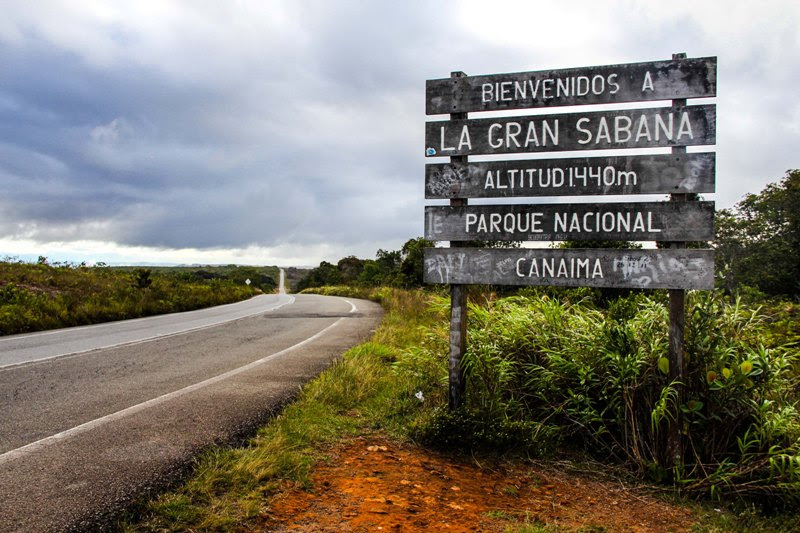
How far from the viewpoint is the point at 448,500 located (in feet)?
11.3

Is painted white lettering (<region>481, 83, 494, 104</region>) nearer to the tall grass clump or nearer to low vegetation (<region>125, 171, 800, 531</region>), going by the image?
low vegetation (<region>125, 171, 800, 531</region>)

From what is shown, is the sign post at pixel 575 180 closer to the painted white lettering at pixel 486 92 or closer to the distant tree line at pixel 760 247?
the painted white lettering at pixel 486 92

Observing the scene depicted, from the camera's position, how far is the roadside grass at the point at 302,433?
3082 mm

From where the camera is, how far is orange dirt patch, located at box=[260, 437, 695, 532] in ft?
10.2

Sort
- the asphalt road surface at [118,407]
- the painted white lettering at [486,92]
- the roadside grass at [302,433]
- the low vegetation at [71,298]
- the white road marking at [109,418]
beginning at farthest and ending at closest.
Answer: the low vegetation at [71,298] → the painted white lettering at [486,92] → the white road marking at [109,418] → the asphalt road surface at [118,407] → the roadside grass at [302,433]

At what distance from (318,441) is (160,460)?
121cm

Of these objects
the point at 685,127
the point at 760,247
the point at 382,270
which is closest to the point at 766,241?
the point at 760,247

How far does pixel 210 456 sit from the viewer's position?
387 cm

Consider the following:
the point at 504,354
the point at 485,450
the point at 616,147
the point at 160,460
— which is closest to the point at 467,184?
the point at 616,147

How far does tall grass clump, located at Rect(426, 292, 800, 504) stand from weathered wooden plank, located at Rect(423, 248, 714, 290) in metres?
0.40

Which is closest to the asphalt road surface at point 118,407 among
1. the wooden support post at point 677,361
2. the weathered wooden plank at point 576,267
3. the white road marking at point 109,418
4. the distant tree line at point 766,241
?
the white road marking at point 109,418

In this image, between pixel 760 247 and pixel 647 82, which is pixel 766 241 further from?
pixel 647 82

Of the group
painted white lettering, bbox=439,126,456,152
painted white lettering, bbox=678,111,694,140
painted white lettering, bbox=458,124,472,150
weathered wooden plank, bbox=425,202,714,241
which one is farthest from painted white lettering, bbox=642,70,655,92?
painted white lettering, bbox=439,126,456,152

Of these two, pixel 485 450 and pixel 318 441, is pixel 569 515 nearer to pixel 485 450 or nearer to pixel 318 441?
pixel 485 450
